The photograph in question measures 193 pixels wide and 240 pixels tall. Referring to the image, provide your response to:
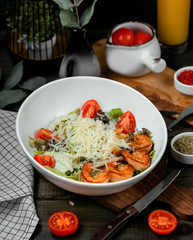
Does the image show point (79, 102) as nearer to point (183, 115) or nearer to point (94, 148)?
point (94, 148)

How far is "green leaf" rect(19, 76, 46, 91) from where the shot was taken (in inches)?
94.5

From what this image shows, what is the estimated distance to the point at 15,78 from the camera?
246cm

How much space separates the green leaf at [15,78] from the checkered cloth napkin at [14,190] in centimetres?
34

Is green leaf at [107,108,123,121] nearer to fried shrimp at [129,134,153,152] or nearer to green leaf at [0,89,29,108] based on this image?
fried shrimp at [129,134,153,152]

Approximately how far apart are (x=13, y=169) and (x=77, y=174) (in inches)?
15.1

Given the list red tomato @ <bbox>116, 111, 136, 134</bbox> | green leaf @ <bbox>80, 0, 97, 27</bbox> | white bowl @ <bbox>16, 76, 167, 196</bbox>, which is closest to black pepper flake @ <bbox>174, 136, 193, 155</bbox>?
white bowl @ <bbox>16, 76, 167, 196</bbox>

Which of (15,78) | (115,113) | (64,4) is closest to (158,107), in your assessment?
(115,113)

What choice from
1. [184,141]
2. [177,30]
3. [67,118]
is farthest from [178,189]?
[177,30]

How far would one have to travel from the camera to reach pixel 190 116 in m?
2.21

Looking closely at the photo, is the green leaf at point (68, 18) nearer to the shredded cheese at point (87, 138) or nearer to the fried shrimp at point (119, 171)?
the shredded cheese at point (87, 138)

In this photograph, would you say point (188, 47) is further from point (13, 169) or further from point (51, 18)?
point (13, 169)

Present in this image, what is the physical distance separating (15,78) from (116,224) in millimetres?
1259

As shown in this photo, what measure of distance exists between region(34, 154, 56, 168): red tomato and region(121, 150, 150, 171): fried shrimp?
344 millimetres

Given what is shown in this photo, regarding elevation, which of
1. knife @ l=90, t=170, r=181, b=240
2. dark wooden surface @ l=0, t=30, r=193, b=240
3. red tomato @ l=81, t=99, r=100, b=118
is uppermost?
red tomato @ l=81, t=99, r=100, b=118
